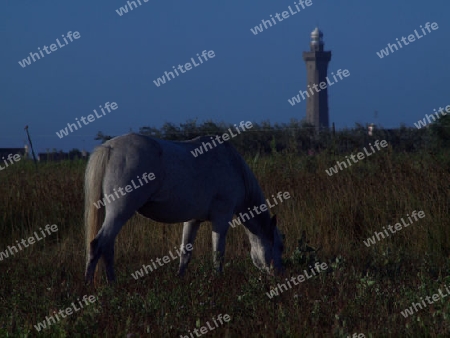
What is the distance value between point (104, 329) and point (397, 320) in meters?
2.23

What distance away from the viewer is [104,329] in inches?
217

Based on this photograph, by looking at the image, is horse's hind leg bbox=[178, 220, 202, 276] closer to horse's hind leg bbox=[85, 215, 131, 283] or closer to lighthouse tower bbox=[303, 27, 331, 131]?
horse's hind leg bbox=[85, 215, 131, 283]

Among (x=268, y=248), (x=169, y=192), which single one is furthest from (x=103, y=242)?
(x=268, y=248)

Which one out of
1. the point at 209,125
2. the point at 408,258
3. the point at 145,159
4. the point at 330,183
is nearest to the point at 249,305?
the point at 145,159

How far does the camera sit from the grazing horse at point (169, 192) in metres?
7.46

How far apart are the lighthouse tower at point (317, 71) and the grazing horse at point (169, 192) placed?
90315mm

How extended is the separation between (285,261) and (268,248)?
0.84ft

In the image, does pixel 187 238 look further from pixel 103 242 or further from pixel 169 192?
pixel 103 242

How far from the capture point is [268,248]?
8.75m

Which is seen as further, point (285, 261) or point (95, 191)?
point (285, 261)

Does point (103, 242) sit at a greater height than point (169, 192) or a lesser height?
lesser

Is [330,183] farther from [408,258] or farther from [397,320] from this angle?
[397,320]

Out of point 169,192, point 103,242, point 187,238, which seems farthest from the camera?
point 187,238

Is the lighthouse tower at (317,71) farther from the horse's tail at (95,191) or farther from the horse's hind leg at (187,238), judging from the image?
the horse's tail at (95,191)
